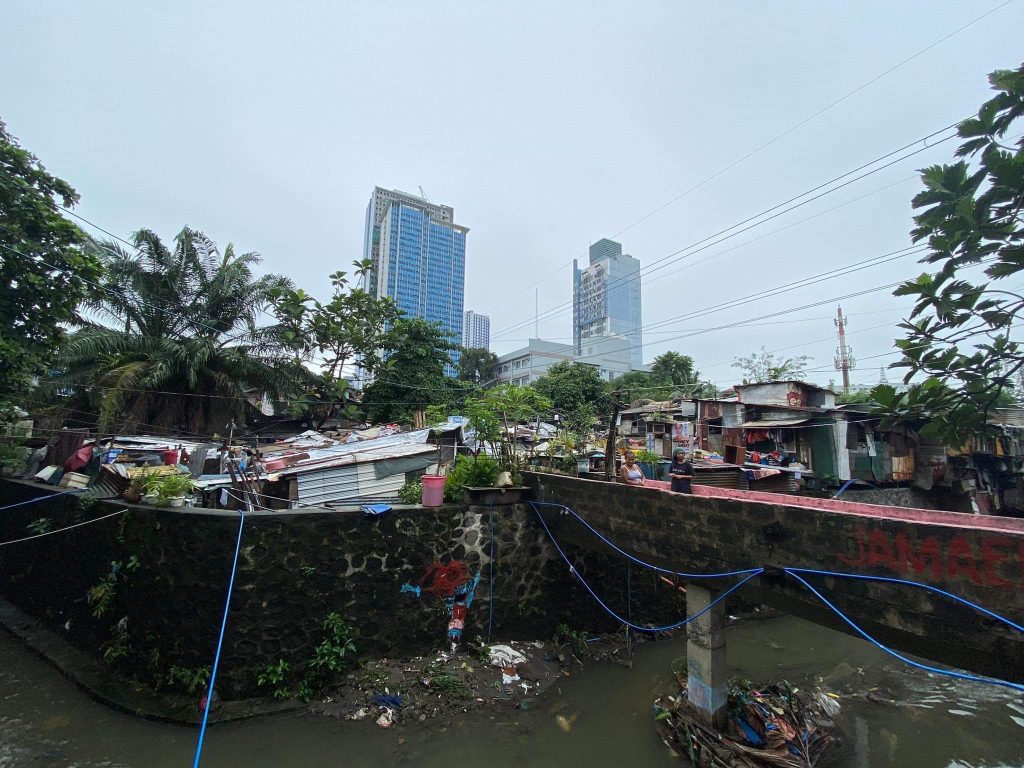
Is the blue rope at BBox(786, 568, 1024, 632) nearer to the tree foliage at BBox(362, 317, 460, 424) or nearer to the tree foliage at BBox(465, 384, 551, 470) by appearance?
the tree foliage at BBox(465, 384, 551, 470)

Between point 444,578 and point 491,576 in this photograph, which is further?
point 491,576

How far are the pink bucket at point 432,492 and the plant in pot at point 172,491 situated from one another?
3617 millimetres

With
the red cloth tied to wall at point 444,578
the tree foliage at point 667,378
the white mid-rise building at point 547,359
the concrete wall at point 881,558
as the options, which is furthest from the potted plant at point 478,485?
the white mid-rise building at point 547,359

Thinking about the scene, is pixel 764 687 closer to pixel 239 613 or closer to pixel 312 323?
pixel 239 613

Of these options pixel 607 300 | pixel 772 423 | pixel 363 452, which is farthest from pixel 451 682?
pixel 607 300

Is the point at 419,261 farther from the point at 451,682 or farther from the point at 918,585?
the point at 918,585

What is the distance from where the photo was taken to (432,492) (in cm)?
763

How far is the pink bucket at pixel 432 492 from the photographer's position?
25.0 ft

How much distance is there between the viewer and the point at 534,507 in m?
8.25

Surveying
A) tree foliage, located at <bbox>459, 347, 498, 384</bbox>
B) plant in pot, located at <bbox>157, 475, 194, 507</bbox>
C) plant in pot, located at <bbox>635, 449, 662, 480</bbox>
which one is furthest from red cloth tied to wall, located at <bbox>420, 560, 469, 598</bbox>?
tree foliage, located at <bbox>459, 347, 498, 384</bbox>

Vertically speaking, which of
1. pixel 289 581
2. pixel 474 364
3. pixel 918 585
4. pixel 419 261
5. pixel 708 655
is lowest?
pixel 708 655

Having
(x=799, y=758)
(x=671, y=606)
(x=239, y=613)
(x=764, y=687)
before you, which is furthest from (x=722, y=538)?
(x=239, y=613)

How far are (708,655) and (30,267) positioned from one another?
12714 mm

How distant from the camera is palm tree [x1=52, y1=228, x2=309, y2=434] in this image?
43.1 feet
